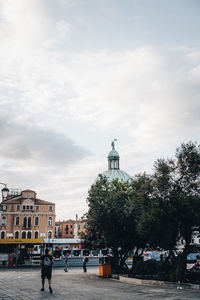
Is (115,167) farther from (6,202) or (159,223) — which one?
(159,223)

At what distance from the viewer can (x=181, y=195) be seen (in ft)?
53.1

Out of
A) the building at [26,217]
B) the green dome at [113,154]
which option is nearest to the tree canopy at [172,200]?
the building at [26,217]

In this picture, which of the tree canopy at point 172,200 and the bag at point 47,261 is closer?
the bag at point 47,261

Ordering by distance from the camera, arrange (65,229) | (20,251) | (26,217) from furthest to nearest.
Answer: (65,229) < (26,217) < (20,251)

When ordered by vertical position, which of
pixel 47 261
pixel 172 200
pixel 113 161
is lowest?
pixel 47 261

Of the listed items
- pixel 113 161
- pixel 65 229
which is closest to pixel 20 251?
pixel 113 161

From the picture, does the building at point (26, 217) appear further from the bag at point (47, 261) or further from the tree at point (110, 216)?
the bag at point (47, 261)

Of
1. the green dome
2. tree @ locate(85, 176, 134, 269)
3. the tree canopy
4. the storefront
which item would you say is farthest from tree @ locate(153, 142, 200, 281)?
the green dome

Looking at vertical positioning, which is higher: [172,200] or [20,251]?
[172,200]

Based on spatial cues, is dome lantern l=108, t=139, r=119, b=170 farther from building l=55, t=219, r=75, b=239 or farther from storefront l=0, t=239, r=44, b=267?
storefront l=0, t=239, r=44, b=267

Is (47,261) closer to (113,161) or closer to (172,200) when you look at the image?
(172,200)

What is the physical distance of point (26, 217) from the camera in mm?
63750

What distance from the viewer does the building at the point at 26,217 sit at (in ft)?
206

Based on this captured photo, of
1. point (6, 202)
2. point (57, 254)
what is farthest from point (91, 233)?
point (6, 202)
